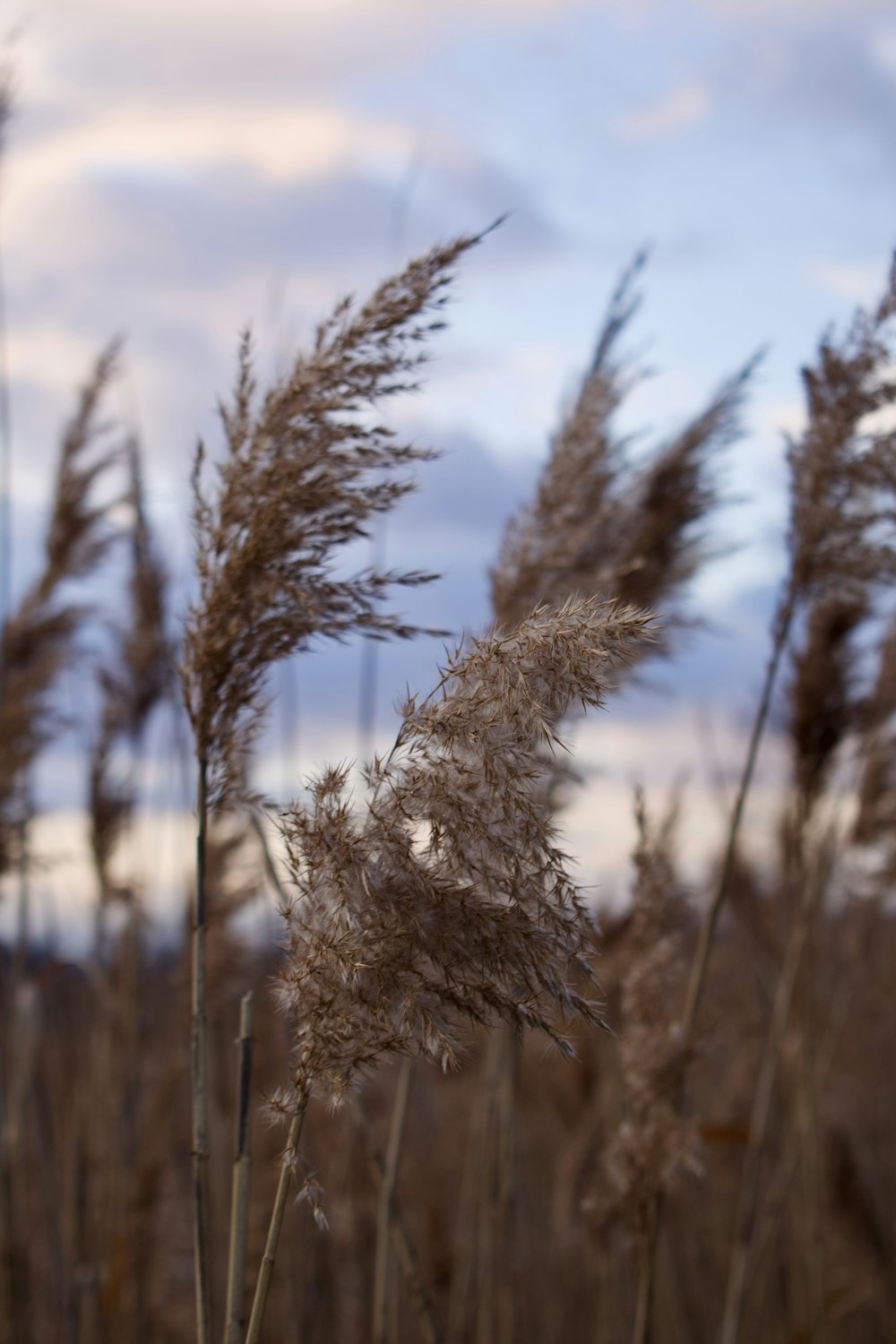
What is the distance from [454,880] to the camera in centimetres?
122

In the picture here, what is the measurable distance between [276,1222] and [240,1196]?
100mm

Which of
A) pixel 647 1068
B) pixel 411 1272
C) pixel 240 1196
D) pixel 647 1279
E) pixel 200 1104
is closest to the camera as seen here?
pixel 240 1196

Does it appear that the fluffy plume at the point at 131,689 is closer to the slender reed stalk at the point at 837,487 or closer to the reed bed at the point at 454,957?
the reed bed at the point at 454,957

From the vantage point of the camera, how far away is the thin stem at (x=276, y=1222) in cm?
121

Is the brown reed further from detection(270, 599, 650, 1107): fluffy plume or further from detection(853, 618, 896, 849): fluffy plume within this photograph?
detection(853, 618, 896, 849): fluffy plume

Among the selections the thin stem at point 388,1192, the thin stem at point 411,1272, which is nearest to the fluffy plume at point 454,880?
the thin stem at point 411,1272

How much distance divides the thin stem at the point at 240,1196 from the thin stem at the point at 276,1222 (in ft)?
0.14

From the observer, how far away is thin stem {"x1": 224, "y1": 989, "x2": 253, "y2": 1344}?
4.27ft

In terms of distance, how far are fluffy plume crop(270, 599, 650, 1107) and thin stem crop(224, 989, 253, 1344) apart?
0.43ft

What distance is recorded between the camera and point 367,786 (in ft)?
4.05

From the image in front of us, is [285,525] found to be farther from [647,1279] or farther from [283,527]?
[647,1279]

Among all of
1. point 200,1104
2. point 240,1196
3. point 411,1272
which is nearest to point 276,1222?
point 240,1196

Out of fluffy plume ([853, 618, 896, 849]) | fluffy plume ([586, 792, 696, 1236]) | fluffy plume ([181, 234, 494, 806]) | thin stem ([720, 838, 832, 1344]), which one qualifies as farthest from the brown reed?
fluffy plume ([853, 618, 896, 849])

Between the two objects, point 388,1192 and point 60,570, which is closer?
point 388,1192
